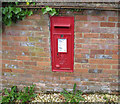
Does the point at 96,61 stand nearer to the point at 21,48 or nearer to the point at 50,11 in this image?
the point at 50,11

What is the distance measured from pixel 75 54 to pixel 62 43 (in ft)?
1.07

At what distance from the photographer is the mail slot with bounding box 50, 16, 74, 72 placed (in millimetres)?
2752

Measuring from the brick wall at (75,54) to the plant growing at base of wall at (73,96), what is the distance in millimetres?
103

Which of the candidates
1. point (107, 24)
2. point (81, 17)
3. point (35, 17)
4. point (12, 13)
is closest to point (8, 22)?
point (12, 13)

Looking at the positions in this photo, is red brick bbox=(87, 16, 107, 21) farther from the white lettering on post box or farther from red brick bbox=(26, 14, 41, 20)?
red brick bbox=(26, 14, 41, 20)

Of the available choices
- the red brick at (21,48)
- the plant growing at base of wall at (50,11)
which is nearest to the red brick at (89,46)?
the plant growing at base of wall at (50,11)

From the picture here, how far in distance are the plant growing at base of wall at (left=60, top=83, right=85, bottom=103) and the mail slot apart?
0.47m

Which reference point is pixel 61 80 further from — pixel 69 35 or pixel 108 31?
pixel 108 31

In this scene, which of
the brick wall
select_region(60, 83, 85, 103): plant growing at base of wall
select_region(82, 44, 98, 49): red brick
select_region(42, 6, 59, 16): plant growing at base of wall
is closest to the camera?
select_region(42, 6, 59, 16): plant growing at base of wall

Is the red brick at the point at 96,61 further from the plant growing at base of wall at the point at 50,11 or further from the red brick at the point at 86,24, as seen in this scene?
the plant growing at base of wall at the point at 50,11

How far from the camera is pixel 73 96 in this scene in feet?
10.0

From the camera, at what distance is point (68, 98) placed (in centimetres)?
301

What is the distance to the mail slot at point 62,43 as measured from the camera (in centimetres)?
275

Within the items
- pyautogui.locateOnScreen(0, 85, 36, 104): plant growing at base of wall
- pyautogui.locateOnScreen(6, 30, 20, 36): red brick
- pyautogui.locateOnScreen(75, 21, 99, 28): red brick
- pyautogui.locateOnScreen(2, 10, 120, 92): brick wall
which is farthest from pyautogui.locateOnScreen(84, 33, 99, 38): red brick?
pyautogui.locateOnScreen(0, 85, 36, 104): plant growing at base of wall
